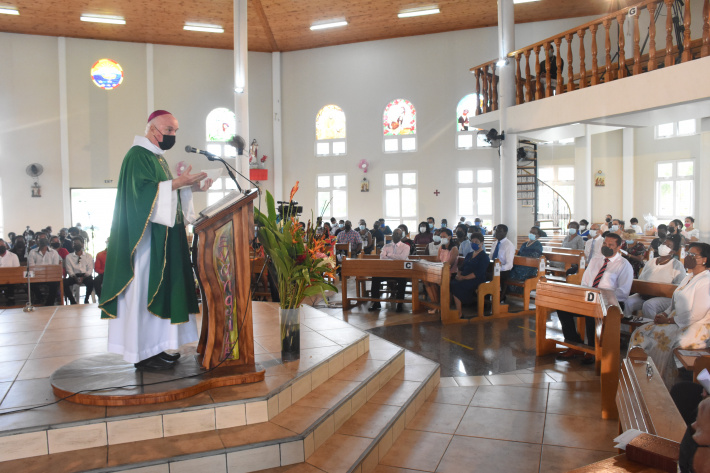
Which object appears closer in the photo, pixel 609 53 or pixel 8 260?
pixel 609 53

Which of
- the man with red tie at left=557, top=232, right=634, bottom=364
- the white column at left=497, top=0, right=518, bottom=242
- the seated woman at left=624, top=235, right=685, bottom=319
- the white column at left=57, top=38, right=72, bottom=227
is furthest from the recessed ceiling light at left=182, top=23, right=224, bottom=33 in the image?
the seated woman at left=624, top=235, right=685, bottom=319

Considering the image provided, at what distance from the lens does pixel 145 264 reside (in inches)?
122

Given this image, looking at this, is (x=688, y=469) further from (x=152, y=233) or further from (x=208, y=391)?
(x=152, y=233)

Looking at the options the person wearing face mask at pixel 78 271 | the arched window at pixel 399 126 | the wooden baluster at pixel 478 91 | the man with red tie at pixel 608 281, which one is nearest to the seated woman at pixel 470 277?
the man with red tie at pixel 608 281

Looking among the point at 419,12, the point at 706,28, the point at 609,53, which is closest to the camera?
the point at 706,28

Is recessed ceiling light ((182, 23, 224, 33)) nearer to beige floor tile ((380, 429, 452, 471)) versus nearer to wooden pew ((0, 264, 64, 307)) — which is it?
wooden pew ((0, 264, 64, 307))

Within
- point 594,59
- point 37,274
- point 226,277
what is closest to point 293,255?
point 226,277

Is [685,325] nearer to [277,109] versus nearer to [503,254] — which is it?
[503,254]

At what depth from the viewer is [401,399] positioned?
3762 mm

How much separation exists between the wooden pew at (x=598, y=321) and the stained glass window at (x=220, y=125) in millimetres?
14065

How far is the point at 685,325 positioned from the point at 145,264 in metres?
4.14

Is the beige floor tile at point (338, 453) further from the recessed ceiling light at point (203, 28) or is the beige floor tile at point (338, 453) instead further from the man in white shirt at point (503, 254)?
the recessed ceiling light at point (203, 28)

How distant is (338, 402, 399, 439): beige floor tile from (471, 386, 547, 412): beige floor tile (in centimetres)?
85

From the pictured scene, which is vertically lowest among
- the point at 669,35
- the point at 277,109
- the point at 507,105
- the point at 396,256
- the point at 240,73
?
the point at 396,256
